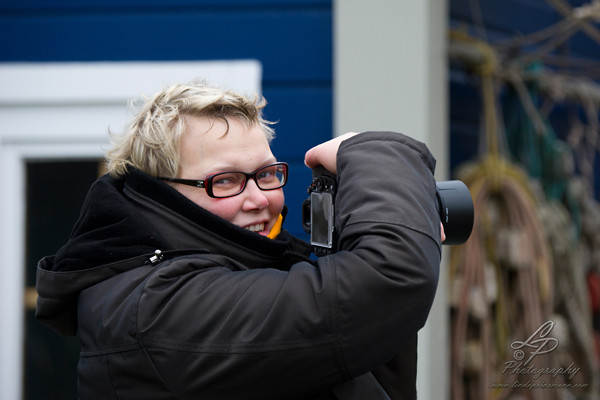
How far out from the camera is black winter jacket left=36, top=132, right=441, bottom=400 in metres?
1.00

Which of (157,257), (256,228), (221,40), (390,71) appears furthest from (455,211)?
(221,40)

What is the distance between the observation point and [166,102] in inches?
49.1

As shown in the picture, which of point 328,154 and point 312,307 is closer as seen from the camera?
point 312,307

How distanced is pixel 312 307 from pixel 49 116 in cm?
169

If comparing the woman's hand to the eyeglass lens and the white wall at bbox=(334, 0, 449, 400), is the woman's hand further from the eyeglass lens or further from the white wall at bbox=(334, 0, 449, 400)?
the white wall at bbox=(334, 0, 449, 400)

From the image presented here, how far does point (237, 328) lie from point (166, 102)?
0.42 meters

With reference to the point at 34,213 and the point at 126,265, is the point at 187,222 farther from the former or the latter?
the point at 34,213

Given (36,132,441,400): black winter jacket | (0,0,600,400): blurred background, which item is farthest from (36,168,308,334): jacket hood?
(0,0,600,400): blurred background

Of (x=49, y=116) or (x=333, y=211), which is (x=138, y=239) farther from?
(x=49, y=116)

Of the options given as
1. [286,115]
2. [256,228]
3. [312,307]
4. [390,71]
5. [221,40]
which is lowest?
[312,307]

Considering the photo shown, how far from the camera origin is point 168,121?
1212 mm

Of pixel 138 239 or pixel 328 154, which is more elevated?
pixel 328 154

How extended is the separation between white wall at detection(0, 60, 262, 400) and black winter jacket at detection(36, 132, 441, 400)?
4.08ft

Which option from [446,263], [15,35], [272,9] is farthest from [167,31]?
[446,263]
